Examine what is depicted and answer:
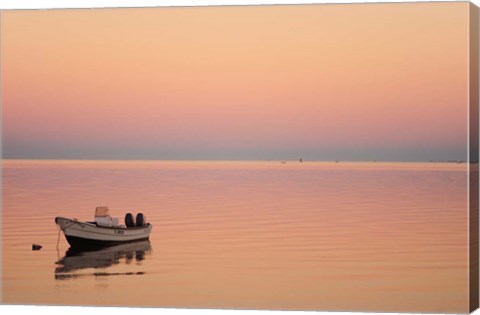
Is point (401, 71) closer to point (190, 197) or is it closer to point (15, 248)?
point (190, 197)

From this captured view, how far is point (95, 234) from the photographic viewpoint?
15.6 meters

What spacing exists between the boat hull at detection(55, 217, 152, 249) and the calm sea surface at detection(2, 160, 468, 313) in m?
0.10

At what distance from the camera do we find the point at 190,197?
585 inches

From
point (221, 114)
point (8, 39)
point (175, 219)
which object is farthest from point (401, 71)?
point (8, 39)

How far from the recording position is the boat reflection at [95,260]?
1482cm

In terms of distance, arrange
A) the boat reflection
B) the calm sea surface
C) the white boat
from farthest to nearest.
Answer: the white boat → the boat reflection → the calm sea surface

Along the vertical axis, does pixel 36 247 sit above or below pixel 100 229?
below

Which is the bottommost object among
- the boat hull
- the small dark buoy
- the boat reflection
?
the boat reflection

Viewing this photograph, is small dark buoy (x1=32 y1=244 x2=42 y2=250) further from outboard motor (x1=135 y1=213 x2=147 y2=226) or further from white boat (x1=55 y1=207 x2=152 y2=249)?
outboard motor (x1=135 y1=213 x2=147 y2=226)

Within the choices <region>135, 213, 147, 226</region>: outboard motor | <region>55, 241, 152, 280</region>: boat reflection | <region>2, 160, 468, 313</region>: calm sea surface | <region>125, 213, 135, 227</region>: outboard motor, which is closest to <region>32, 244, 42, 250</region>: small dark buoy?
<region>2, 160, 468, 313</region>: calm sea surface

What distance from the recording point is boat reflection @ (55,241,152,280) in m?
14.8

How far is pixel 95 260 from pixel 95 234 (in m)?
0.28

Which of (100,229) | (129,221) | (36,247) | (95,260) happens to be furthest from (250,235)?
(36,247)

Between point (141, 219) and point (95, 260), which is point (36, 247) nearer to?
point (95, 260)
